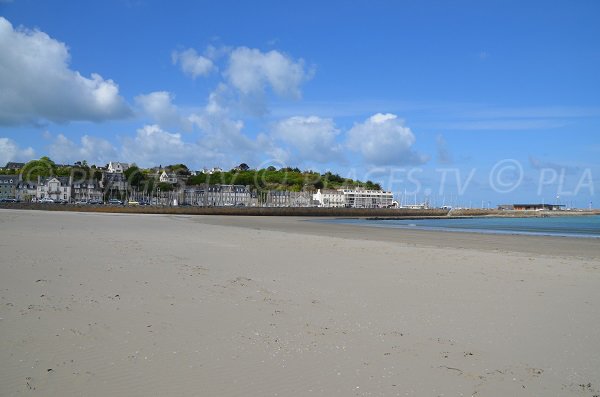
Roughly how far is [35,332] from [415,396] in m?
3.93

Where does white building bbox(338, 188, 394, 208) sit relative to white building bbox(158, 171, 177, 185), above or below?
below

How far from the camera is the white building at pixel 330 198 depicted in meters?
180

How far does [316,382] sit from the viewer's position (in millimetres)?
4305

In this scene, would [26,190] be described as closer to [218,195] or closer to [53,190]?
[53,190]

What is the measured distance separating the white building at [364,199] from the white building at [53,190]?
315ft

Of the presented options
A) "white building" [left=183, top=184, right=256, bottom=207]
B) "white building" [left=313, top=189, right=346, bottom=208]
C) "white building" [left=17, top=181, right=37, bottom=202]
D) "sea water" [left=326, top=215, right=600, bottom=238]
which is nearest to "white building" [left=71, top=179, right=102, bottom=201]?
"white building" [left=17, top=181, right=37, bottom=202]

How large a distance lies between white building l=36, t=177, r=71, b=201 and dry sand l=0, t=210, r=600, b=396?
122 metres

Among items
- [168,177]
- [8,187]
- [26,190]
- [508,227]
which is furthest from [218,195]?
[508,227]

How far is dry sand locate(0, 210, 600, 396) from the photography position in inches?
168

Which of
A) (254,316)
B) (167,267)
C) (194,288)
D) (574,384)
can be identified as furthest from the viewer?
(167,267)

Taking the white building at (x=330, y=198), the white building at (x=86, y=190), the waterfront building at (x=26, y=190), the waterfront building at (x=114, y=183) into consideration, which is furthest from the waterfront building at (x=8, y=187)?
the white building at (x=330, y=198)

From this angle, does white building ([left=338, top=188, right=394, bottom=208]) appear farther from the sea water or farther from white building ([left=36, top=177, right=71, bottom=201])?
the sea water

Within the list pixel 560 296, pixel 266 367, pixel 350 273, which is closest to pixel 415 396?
pixel 266 367

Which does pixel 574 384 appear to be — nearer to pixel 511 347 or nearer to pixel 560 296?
pixel 511 347
